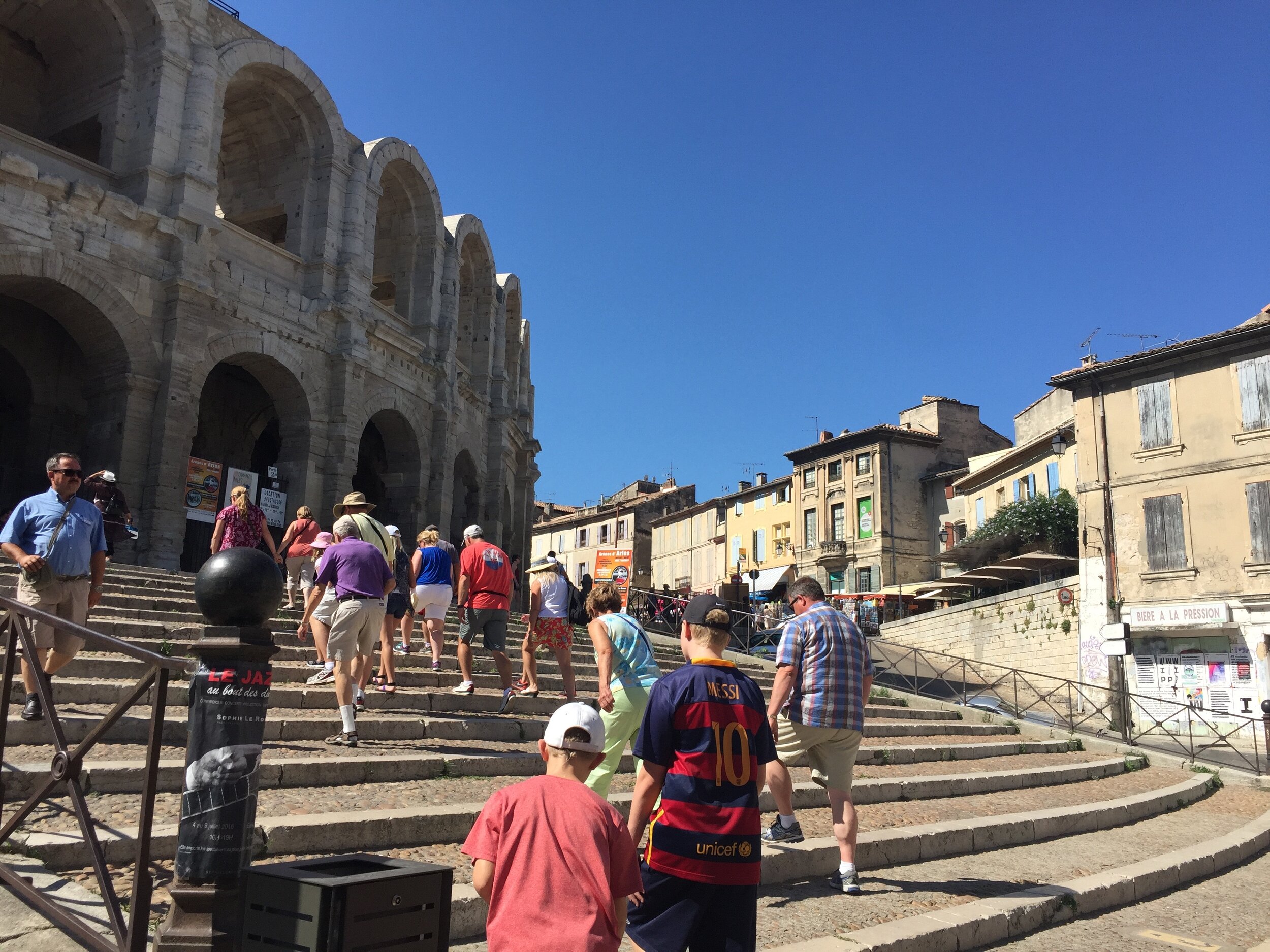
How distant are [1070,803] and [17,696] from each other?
912cm

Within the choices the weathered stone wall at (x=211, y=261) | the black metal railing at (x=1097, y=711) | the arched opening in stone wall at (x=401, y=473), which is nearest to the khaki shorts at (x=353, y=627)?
the weathered stone wall at (x=211, y=261)

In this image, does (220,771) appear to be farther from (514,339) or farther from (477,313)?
(514,339)

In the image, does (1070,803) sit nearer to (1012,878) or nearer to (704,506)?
(1012,878)

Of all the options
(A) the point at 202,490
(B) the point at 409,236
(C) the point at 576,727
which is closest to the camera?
(C) the point at 576,727

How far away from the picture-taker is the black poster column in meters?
2.99

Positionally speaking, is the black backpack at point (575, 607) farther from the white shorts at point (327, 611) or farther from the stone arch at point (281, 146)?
the stone arch at point (281, 146)

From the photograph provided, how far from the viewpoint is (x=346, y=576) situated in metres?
6.95

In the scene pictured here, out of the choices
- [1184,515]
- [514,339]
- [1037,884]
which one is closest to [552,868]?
[1037,884]

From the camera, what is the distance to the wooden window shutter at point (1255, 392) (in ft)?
71.2

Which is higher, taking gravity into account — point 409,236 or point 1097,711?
point 409,236

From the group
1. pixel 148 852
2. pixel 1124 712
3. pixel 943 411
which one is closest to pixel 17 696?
pixel 148 852

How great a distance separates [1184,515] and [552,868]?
23934 millimetres

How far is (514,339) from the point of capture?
3175 cm

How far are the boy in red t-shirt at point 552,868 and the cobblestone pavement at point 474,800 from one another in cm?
221
